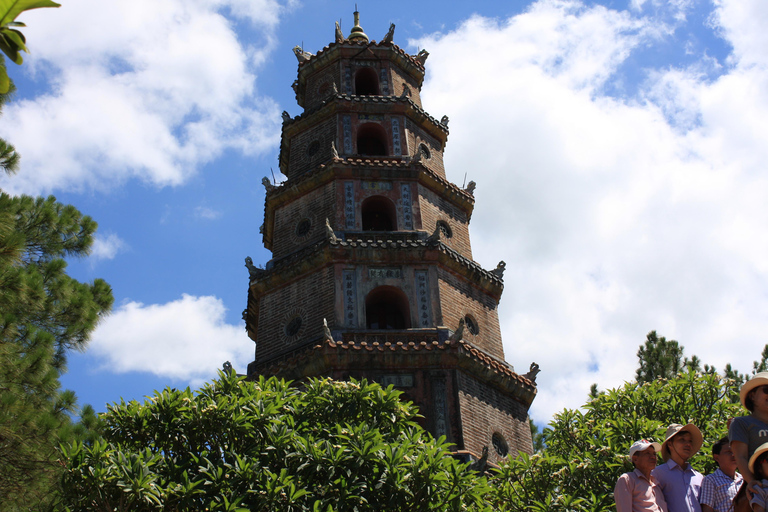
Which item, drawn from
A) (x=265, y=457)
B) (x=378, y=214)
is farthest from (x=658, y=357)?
(x=265, y=457)

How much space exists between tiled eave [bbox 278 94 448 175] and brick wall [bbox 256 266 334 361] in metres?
6.29

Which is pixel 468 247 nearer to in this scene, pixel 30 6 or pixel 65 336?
pixel 65 336

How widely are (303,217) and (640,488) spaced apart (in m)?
15.4

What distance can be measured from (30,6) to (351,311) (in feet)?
49.9

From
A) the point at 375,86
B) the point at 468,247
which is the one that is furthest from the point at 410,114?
the point at 468,247

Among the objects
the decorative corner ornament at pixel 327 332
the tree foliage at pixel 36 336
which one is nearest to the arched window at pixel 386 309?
the decorative corner ornament at pixel 327 332

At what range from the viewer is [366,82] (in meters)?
26.0

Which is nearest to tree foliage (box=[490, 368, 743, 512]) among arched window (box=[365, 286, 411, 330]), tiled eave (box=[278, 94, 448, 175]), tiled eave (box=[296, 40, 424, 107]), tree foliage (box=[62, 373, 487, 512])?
tree foliage (box=[62, 373, 487, 512])

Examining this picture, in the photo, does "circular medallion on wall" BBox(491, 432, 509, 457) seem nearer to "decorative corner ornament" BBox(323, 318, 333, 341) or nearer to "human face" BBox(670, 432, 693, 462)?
"decorative corner ornament" BBox(323, 318, 333, 341)

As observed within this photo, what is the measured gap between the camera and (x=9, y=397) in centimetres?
1190

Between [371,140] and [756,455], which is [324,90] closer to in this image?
[371,140]

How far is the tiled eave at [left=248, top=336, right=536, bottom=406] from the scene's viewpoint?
16.9 m

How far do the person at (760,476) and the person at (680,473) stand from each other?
1247mm

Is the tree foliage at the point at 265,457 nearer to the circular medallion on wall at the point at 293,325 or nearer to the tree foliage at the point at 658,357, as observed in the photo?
the circular medallion on wall at the point at 293,325
